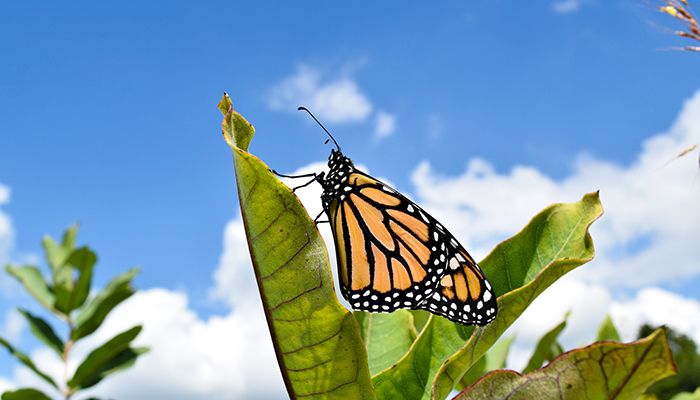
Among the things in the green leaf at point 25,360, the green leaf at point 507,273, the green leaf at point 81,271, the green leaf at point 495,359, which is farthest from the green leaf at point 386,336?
the green leaf at point 81,271

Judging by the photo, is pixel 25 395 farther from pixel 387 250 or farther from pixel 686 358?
pixel 686 358

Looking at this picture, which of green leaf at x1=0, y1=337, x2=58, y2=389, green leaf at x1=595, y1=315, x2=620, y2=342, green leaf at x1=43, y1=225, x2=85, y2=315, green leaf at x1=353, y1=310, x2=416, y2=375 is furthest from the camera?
green leaf at x1=43, y1=225, x2=85, y2=315

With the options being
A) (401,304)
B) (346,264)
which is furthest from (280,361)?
(346,264)

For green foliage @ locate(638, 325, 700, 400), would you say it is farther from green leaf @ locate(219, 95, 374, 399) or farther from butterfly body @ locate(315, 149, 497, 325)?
green leaf @ locate(219, 95, 374, 399)

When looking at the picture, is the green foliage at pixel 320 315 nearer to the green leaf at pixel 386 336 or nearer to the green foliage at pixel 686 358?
the green leaf at pixel 386 336

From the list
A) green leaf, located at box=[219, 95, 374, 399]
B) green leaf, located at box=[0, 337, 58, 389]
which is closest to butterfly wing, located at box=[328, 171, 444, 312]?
green leaf, located at box=[219, 95, 374, 399]

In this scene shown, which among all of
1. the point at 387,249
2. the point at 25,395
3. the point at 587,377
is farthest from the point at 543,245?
the point at 25,395

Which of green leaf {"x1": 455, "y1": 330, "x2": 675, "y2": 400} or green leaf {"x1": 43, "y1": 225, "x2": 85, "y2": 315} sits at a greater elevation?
green leaf {"x1": 43, "y1": 225, "x2": 85, "y2": 315}
